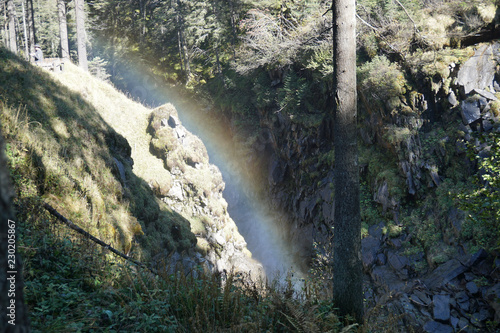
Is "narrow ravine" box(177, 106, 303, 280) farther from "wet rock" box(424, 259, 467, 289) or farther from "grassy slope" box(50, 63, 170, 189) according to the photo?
"wet rock" box(424, 259, 467, 289)

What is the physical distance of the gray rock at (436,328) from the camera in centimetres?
785

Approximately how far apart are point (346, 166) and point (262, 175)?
19.3 metres

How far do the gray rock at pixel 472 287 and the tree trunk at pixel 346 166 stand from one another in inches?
221

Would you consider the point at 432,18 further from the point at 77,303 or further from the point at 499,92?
the point at 77,303

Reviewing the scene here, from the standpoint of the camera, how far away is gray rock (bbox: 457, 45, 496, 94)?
12.5 meters

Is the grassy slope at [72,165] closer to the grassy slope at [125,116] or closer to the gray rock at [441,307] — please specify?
the grassy slope at [125,116]

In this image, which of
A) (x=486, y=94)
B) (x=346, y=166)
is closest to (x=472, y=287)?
(x=346, y=166)

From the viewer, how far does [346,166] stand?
5.23 m

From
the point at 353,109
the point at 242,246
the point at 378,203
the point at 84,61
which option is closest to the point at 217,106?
the point at 84,61

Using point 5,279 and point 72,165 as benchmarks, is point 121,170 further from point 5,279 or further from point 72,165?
point 5,279

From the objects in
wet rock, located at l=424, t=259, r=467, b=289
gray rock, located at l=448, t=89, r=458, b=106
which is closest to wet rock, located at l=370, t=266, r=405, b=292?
wet rock, located at l=424, t=259, r=467, b=289

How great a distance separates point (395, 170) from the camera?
14039mm

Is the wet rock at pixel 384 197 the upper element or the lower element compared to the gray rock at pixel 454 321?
upper

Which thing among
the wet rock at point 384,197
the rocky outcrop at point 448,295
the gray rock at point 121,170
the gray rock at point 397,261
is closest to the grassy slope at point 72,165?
the gray rock at point 121,170
